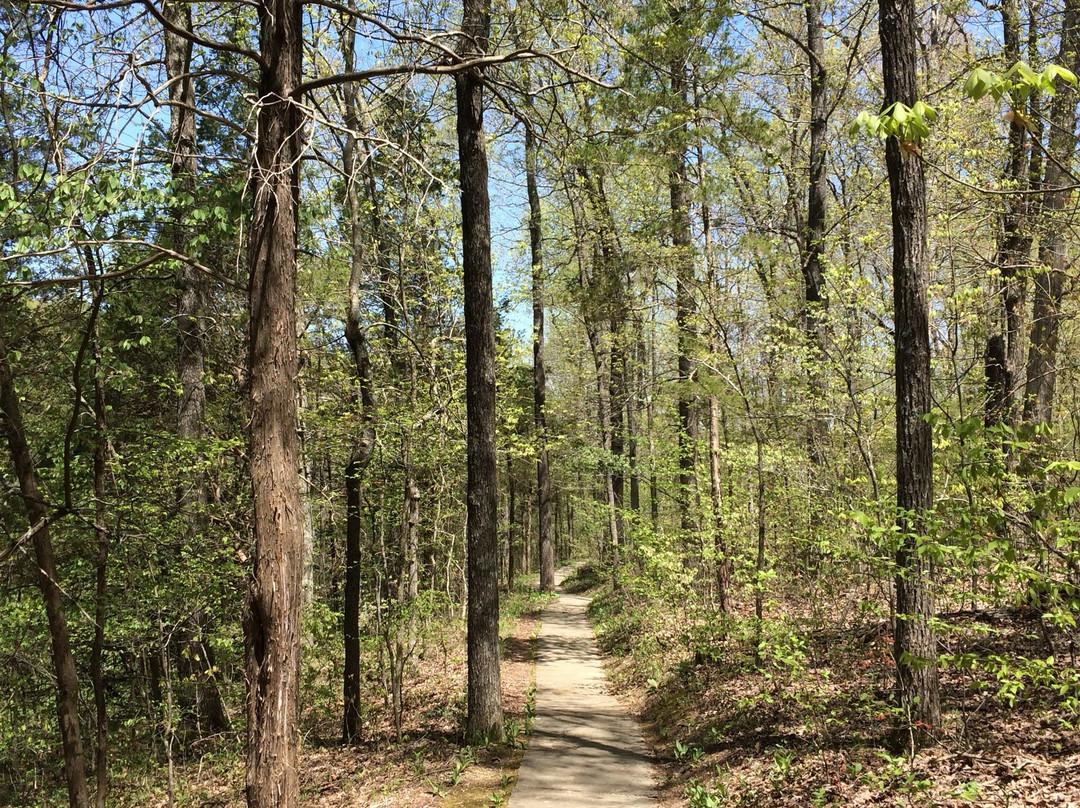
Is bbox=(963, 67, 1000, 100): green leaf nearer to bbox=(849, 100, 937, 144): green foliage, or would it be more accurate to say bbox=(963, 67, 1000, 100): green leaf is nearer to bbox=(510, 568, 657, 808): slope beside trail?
bbox=(849, 100, 937, 144): green foliage

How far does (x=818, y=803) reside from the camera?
4.96m

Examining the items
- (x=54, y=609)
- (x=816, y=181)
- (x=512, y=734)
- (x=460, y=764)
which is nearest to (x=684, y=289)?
(x=816, y=181)

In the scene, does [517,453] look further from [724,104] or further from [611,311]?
[724,104]

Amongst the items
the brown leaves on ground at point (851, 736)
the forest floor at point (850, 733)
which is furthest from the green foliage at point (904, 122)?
the brown leaves on ground at point (851, 736)

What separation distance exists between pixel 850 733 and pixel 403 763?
15.6ft

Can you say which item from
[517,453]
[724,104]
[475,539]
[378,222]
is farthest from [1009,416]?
[378,222]

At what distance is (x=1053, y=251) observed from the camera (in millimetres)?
7809

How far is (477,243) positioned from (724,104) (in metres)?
4.26

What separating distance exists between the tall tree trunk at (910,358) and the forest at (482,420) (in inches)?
1.1

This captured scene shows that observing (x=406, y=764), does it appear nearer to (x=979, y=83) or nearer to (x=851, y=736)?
(x=851, y=736)

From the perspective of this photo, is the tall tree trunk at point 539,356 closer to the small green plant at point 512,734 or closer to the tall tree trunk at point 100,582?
the small green plant at point 512,734

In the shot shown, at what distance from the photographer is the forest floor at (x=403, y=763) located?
249 inches

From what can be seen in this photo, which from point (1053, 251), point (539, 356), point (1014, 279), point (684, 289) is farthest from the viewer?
point (539, 356)

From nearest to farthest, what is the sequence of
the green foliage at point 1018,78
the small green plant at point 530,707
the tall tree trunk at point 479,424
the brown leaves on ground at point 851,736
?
1. the green foliage at point 1018,78
2. the brown leaves on ground at point 851,736
3. the tall tree trunk at point 479,424
4. the small green plant at point 530,707
